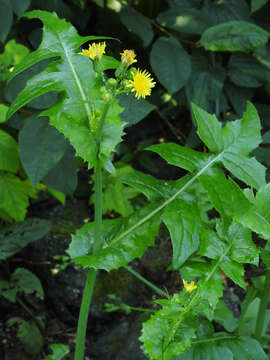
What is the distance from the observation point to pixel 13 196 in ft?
4.87

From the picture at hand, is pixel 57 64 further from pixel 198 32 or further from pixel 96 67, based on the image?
pixel 198 32

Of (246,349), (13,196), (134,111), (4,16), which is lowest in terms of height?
(246,349)

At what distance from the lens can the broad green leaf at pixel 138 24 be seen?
5.27ft

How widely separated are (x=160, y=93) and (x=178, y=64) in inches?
14.8

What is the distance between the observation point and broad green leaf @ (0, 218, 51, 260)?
4.79 feet

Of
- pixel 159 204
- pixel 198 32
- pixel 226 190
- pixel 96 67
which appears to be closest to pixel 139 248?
pixel 159 204

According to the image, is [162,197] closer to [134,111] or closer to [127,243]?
[127,243]

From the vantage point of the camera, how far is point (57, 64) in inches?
31.3

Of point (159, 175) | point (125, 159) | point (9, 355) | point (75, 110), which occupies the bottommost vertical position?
→ point (9, 355)

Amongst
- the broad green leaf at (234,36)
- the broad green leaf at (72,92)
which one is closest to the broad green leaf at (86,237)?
the broad green leaf at (72,92)

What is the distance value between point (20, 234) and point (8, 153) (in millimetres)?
304

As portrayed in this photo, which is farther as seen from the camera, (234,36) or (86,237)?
(234,36)

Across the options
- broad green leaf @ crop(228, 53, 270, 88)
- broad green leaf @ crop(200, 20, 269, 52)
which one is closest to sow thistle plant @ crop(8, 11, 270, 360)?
broad green leaf @ crop(200, 20, 269, 52)

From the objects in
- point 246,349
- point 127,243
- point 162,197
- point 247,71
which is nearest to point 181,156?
point 162,197
